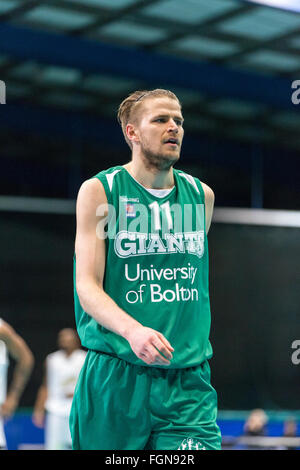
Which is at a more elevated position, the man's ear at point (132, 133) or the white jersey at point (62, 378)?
the man's ear at point (132, 133)

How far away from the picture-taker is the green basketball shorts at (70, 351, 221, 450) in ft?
9.54

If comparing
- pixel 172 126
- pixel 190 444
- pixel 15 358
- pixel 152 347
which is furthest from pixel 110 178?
pixel 15 358

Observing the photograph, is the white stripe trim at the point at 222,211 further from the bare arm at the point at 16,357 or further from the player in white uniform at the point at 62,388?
the bare arm at the point at 16,357

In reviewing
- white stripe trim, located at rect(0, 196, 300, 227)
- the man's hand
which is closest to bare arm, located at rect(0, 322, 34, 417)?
the man's hand

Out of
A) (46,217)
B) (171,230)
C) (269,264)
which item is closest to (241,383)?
(269,264)

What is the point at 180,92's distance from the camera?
1342cm

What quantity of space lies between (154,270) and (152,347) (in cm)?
57

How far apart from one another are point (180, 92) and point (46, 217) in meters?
3.18

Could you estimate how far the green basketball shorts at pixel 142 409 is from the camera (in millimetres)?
2908

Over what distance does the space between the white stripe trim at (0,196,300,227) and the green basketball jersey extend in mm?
10848

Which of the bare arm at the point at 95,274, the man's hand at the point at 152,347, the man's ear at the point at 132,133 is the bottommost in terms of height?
the man's hand at the point at 152,347

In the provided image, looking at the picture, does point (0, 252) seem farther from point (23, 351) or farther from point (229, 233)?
point (23, 351)

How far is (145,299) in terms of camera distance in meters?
2.99

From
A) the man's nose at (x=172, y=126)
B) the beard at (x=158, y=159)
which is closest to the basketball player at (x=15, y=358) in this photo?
the beard at (x=158, y=159)
